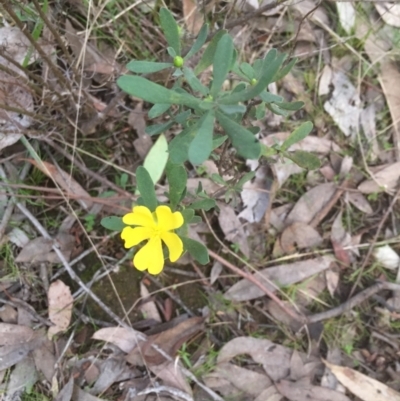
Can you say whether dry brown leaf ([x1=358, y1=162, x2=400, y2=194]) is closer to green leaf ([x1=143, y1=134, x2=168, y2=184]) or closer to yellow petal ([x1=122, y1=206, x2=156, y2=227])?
green leaf ([x1=143, y1=134, x2=168, y2=184])

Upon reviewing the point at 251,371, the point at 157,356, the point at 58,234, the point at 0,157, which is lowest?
the point at 251,371

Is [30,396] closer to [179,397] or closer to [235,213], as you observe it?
[179,397]

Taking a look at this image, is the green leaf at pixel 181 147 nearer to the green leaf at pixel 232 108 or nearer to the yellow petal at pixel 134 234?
the green leaf at pixel 232 108

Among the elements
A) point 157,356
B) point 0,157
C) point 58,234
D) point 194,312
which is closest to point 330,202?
point 194,312

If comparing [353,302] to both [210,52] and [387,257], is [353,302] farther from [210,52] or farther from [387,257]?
[210,52]

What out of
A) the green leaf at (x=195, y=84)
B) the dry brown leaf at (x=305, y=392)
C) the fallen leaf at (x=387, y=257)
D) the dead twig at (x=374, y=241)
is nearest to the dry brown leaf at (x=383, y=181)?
the dead twig at (x=374, y=241)

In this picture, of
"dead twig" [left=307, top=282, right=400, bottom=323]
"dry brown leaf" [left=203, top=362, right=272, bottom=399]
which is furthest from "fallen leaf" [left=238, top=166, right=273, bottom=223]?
"dry brown leaf" [left=203, top=362, right=272, bottom=399]
